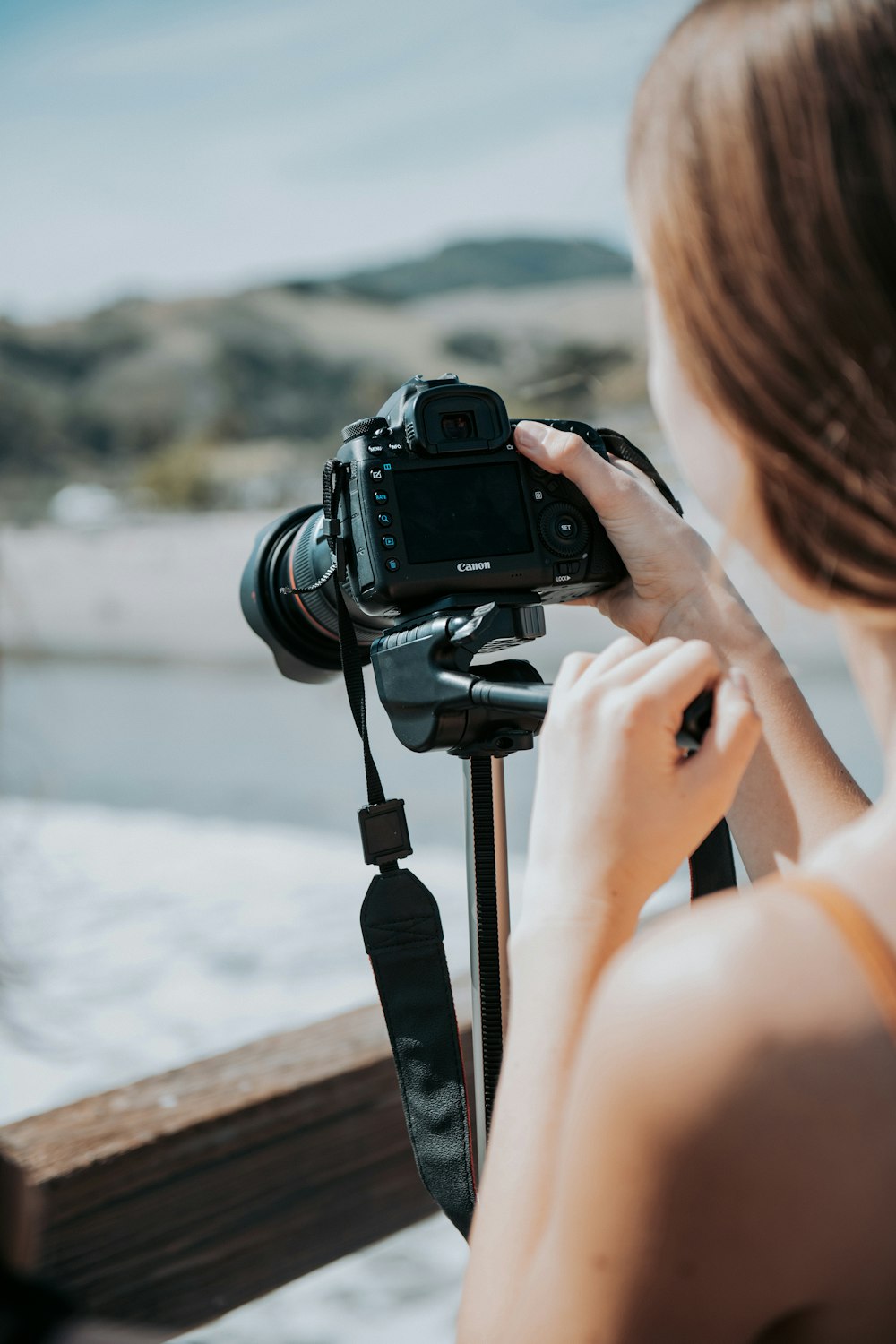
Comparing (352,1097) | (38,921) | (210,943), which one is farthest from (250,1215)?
(38,921)

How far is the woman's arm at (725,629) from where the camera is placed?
760mm

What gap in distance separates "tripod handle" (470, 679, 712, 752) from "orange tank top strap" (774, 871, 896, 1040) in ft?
0.41

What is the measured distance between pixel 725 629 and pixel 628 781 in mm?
338

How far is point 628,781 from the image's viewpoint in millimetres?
535

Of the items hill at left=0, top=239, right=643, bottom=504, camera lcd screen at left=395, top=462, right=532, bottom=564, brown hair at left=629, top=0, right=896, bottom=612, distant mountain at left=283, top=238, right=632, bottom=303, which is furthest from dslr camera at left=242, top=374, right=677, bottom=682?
hill at left=0, top=239, right=643, bottom=504

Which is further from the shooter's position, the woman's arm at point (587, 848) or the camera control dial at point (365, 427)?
the camera control dial at point (365, 427)

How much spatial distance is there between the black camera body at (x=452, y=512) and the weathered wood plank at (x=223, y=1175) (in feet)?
1.82

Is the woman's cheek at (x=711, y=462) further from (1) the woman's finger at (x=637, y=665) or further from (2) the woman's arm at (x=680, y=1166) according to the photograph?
(2) the woman's arm at (x=680, y=1166)

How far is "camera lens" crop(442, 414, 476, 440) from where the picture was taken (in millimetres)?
856

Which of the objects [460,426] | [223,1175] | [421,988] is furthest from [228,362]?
[421,988]

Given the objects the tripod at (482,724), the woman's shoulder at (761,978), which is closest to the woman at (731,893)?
the woman's shoulder at (761,978)

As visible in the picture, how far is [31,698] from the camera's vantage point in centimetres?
57

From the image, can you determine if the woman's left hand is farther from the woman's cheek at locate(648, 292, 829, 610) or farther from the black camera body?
the black camera body

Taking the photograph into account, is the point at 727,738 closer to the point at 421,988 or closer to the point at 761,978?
the point at 761,978
